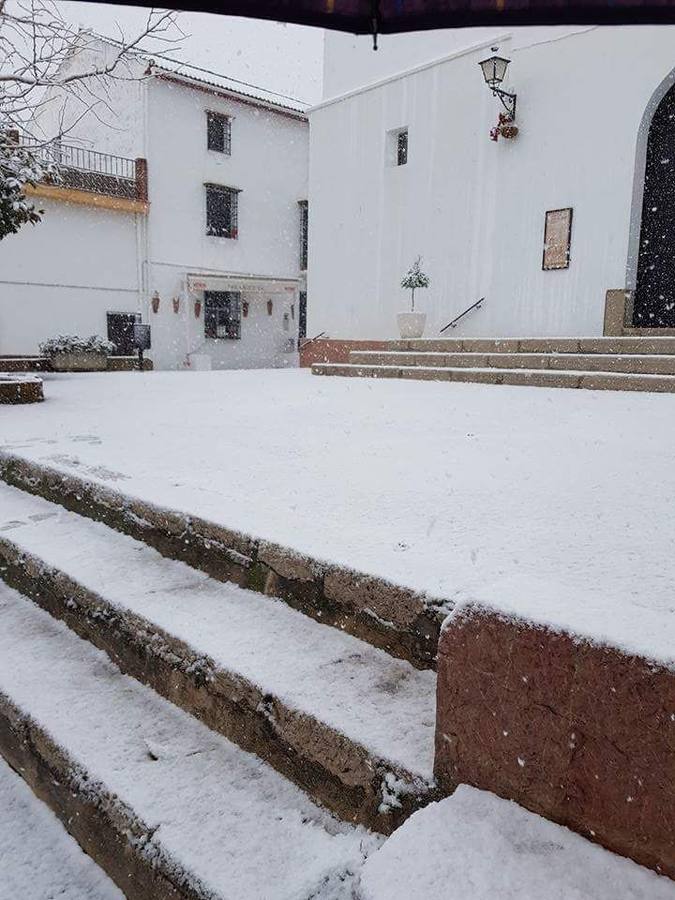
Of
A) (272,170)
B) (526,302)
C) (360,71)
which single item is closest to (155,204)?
(272,170)

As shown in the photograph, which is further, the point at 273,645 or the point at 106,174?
the point at 106,174

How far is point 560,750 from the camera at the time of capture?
40.6 inches

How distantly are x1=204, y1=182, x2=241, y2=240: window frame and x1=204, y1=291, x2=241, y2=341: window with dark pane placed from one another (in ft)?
6.25

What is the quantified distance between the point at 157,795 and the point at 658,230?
975 cm

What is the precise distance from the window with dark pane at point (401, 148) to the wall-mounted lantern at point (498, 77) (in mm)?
2295

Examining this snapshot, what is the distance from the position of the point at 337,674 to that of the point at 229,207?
→ 21.1 m

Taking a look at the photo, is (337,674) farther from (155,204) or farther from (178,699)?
(155,204)

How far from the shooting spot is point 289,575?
192 centimetres

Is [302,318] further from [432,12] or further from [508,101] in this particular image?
[432,12]

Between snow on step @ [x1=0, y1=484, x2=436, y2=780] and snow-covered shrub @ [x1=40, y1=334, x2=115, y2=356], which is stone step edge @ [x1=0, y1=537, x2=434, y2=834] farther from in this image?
snow-covered shrub @ [x1=40, y1=334, x2=115, y2=356]

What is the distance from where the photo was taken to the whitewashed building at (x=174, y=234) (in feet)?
53.5

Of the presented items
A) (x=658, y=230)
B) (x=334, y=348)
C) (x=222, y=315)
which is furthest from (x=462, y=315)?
(x=222, y=315)

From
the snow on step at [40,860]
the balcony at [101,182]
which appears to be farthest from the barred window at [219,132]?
the snow on step at [40,860]

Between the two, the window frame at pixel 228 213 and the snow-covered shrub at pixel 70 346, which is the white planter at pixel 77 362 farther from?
the window frame at pixel 228 213
